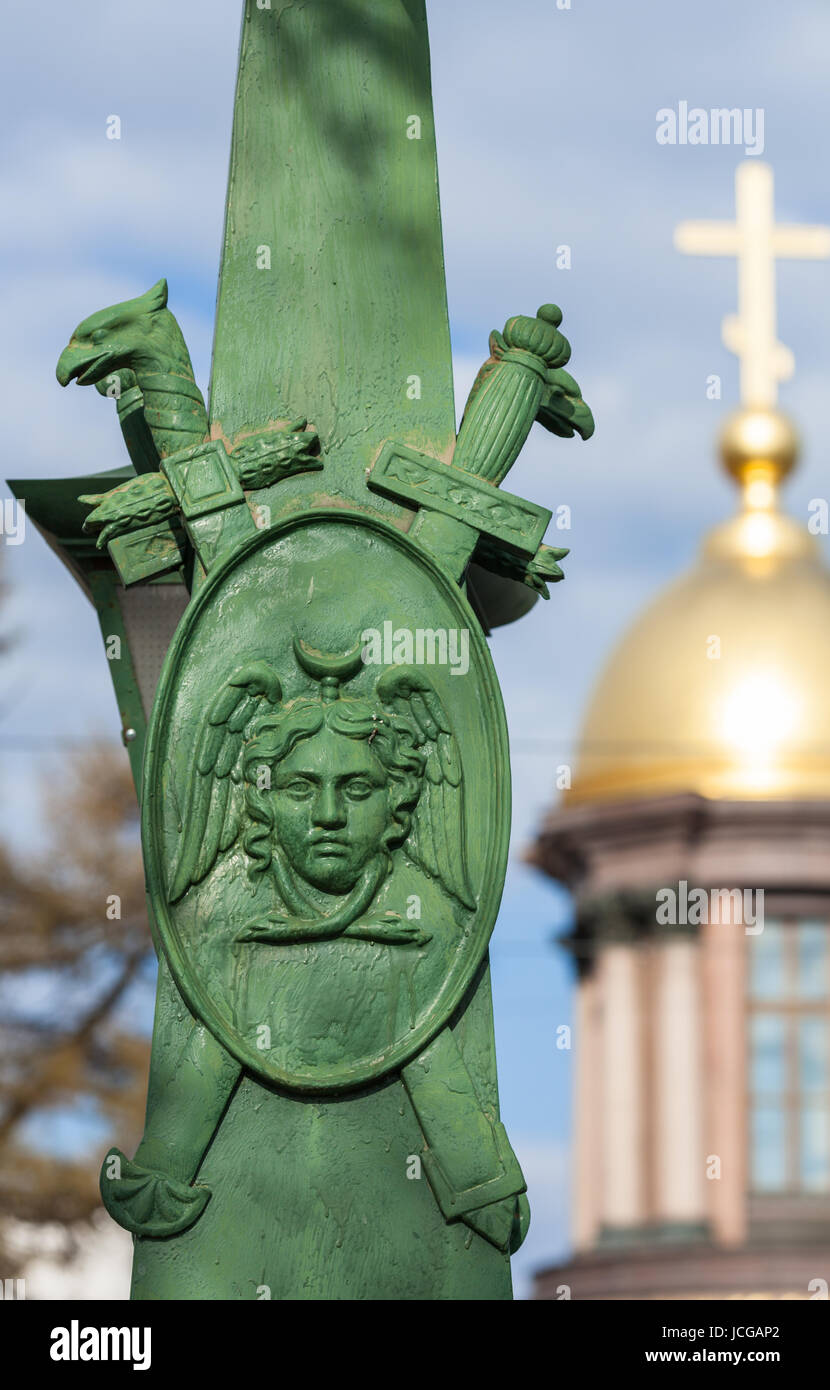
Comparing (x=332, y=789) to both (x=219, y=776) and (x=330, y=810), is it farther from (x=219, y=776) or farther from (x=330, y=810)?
(x=219, y=776)

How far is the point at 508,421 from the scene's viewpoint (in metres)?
4.87

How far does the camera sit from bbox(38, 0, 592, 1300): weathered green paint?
4.59 metres

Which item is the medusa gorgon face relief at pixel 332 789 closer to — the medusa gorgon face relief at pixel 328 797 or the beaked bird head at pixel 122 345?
the medusa gorgon face relief at pixel 328 797

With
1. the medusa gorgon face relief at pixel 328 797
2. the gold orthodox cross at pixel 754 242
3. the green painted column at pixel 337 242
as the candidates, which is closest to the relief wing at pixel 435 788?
the medusa gorgon face relief at pixel 328 797

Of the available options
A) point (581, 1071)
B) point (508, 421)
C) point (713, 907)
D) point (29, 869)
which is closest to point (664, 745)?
point (713, 907)

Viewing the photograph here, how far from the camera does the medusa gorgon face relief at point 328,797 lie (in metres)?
4.65

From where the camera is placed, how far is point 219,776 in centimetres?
471

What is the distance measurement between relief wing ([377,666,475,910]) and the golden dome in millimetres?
38885

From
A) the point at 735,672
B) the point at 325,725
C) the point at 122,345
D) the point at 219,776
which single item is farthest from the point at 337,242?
the point at 735,672

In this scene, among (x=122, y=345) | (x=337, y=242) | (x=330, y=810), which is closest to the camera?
(x=330, y=810)

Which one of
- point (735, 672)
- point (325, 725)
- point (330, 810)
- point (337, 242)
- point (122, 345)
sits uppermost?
point (735, 672)

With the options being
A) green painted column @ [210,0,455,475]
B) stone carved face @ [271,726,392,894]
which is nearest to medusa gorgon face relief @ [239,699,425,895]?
stone carved face @ [271,726,392,894]

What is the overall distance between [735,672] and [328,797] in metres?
42.9
